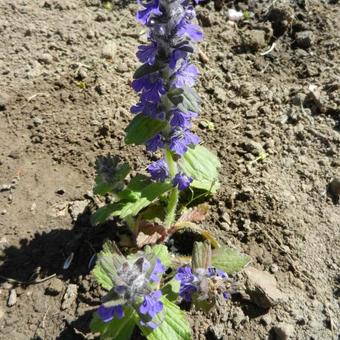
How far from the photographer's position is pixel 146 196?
350 cm

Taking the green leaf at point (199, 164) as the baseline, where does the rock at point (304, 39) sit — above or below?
above

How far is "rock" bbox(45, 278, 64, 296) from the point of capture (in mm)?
3791

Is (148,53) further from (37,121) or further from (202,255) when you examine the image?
(37,121)

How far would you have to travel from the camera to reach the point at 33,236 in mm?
4070

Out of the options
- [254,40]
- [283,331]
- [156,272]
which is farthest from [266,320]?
[254,40]

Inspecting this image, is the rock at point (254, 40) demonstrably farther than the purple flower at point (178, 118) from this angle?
Yes

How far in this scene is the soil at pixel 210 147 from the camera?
3.74 meters

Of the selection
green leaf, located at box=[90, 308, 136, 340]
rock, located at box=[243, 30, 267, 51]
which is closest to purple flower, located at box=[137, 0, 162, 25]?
green leaf, located at box=[90, 308, 136, 340]

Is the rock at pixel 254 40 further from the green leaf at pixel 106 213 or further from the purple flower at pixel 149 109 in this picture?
the green leaf at pixel 106 213

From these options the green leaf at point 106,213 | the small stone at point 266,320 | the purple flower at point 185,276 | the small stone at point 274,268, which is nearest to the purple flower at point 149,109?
the green leaf at point 106,213

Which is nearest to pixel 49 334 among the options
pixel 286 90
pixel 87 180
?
pixel 87 180

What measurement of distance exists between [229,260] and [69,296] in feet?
4.25

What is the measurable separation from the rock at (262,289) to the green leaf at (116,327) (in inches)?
41.3

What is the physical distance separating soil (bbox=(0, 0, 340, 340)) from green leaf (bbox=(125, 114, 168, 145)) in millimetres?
1209
